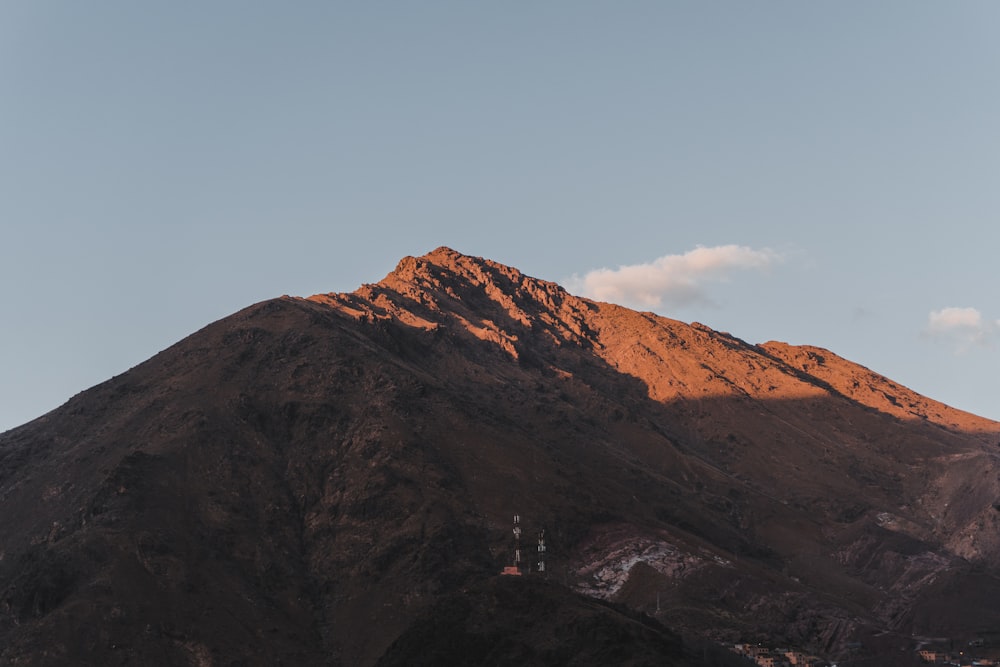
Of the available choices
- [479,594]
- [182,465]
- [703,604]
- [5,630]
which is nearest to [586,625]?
[479,594]

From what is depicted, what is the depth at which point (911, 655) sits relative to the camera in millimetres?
171125

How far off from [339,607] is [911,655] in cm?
8119

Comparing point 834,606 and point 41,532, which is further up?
point 41,532

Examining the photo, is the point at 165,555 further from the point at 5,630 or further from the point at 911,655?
the point at 911,655

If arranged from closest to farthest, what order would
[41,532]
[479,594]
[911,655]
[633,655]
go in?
1. [633,655]
2. [479,594]
3. [911,655]
4. [41,532]

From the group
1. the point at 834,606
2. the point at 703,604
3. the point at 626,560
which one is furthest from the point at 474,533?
the point at 834,606

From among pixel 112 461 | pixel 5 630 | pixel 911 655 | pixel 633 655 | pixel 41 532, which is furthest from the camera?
pixel 112 461

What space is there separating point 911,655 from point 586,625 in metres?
83.2

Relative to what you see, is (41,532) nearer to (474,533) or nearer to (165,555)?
(165,555)

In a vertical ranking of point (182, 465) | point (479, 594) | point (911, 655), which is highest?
point (182, 465)

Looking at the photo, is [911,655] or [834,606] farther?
[834,606]

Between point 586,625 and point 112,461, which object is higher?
point 112,461

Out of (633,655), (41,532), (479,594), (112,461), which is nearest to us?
(633,655)

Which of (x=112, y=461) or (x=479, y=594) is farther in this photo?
(x=112, y=461)
